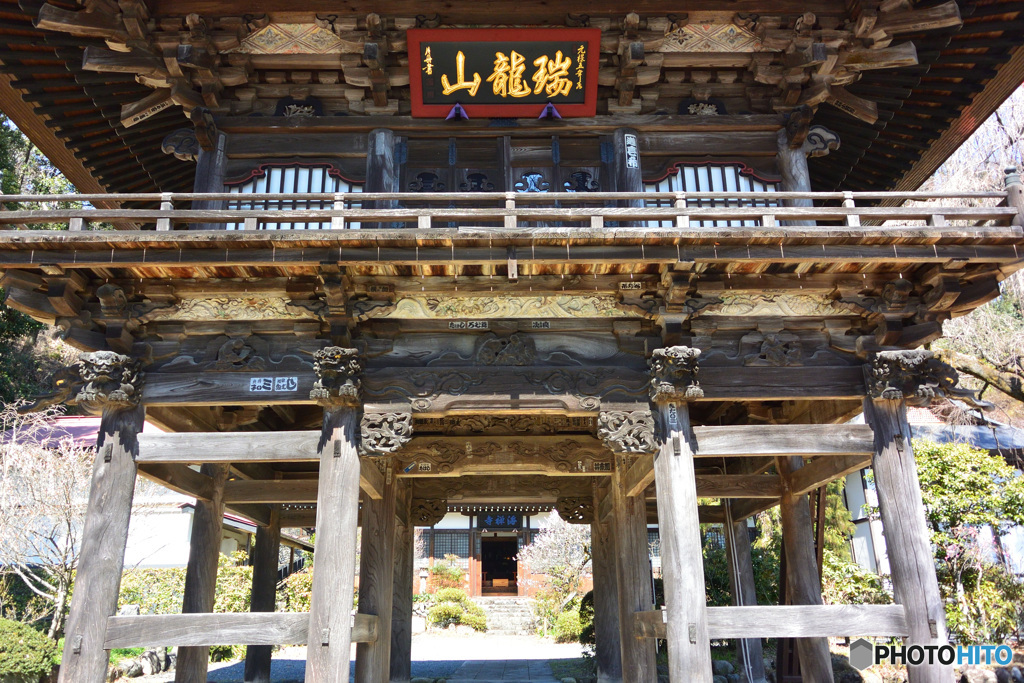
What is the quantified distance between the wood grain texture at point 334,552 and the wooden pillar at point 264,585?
6.64m

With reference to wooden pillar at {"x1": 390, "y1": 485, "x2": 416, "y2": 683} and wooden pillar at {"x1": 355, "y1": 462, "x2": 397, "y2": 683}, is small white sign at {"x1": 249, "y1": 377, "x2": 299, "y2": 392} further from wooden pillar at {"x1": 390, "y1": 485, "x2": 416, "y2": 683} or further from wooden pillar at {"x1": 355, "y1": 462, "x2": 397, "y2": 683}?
wooden pillar at {"x1": 390, "y1": 485, "x2": 416, "y2": 683}

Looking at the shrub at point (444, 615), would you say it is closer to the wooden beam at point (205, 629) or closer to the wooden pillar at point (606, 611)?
the wooden pillar at point (606, 611)

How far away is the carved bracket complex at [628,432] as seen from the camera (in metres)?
9.01

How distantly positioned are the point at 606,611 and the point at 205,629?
866 centimetres

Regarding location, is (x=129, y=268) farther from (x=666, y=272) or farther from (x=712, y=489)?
(x=712, y=489)

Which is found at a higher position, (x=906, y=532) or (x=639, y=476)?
(x=639, y=476)

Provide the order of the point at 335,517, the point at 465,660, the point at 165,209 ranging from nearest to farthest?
1. the point at 335,517
2. the point at 165,209
3. the point at 465,660

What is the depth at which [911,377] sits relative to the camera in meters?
9.21

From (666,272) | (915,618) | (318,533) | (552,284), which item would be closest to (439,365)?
(552,284)

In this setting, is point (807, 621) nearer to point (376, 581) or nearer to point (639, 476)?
point (639, 476)

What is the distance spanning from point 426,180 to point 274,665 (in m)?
15.1

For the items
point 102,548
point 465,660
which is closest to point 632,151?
point 102,548

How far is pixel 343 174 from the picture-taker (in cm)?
1081

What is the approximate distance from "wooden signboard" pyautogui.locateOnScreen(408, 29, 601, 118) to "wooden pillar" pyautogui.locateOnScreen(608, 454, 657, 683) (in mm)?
5649
